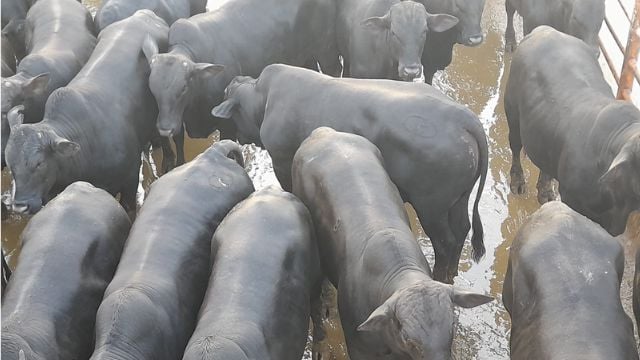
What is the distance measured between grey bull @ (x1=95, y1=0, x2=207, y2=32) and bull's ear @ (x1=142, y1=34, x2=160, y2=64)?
117 centimetres

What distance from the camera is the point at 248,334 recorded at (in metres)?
4.64

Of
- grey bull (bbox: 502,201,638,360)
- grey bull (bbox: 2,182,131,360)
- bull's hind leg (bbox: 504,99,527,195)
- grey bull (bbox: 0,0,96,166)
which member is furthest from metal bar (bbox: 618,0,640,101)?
grey bull (bbox: 0,0,96,166)

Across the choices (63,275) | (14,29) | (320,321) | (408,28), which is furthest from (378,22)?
(14,29)

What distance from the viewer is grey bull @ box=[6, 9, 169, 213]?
6.55 meters

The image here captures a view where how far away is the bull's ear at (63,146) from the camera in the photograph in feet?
21.3

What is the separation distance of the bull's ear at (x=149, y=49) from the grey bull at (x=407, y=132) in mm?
1098

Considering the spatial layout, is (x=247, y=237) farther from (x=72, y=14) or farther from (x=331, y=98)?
(x=72, y=14)

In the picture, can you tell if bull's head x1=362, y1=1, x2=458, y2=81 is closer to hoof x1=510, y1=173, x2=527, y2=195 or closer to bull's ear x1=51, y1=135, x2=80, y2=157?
hoof x1=510, y1=173, x2=527, y2=195

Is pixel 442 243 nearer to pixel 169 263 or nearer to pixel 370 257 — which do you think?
pixel 370 257

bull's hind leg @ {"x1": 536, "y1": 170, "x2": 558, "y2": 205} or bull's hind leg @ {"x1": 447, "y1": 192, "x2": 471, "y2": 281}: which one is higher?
bull's hind leg @ {"x1": 447, "y1": 192, "x2": 471, "y2": 281}

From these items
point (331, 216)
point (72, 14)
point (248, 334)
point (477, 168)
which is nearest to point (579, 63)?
point (477, 168)

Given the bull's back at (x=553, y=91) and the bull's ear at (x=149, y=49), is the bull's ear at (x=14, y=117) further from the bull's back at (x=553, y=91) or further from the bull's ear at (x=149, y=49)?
the bull's back at (x=553, y=91)

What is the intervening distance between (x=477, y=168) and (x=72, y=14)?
481 centimetres

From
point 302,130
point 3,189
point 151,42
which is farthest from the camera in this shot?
point 3,189
